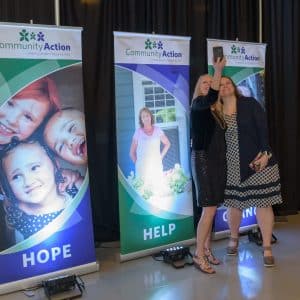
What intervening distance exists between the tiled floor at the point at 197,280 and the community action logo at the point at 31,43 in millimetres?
1575

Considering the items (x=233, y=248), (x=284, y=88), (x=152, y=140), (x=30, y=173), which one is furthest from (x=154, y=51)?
(x=284, y=88)

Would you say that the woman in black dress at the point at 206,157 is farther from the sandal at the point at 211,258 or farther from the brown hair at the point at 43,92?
the brown hair at the point at 43,92

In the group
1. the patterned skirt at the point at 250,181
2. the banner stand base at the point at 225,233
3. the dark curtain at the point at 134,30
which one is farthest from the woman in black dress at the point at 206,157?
the dark curtain at the point at 134,30

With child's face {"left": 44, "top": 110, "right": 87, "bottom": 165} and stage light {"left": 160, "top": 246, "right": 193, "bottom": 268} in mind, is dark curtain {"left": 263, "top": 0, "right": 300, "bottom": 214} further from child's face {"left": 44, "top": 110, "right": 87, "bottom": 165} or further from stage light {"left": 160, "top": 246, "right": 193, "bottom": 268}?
child's face {"left": 44, "top": 110, "right": 87, "bottom": 165}

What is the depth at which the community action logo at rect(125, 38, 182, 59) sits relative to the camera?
354 cm

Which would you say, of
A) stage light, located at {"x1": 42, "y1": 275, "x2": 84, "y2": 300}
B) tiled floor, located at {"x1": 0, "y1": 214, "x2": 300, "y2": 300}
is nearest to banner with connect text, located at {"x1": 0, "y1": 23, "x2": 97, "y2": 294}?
stage light, located at {"x1": 42, "y1": 275, "x2": 84, "y2": 300}

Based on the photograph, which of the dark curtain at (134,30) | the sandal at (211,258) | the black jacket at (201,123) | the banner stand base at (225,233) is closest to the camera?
the black jacket at (201,123)

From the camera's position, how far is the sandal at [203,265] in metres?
3.39

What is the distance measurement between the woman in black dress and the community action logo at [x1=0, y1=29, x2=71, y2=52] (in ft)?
3.38

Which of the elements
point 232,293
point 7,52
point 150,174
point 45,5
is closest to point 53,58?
point 7,52

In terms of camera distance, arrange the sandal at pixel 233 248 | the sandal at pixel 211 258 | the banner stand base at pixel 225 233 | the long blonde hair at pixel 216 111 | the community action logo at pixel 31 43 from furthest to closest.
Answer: the banner stand base at pixel 225 233 → the sandal at pixel 233 248 → the sandal at pixel 211 258 → the long blonde hair at pixel 216 111 → the community action logo at pixel 31 43

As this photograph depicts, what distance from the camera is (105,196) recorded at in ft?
13.6

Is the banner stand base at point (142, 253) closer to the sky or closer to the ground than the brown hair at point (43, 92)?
closer to the ground

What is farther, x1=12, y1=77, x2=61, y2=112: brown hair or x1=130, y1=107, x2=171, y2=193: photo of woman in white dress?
x1=130, y1=107, x2=171, y2=193: photo of woman in white dress
